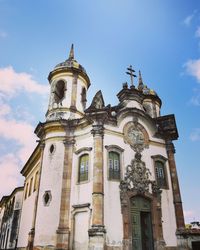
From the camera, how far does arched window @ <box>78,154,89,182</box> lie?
53.0ft

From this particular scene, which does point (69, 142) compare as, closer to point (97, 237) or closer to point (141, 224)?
point (97, 237)

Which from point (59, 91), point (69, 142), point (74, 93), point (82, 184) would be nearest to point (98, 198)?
point (82, 184)

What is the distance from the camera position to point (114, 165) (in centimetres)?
1641

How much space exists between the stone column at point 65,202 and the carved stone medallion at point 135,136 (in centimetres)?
393

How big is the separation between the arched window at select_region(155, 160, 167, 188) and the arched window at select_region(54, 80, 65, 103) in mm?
9370

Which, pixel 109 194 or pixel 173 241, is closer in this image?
pixel 109 194

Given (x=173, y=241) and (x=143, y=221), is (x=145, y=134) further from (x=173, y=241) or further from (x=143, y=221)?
(x=173, y=241)

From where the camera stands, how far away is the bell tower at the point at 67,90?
19.6 m

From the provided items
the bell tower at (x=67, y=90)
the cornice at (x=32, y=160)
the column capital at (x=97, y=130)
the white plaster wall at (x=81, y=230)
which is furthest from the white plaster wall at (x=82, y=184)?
the cornice at (x=32, y=160)

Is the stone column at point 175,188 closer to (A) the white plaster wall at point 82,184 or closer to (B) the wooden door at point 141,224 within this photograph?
(B) the wooden door at point 141,224

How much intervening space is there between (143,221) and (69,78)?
1235 cm

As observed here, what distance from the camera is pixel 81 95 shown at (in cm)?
2088

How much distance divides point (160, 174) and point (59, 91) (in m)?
10.8

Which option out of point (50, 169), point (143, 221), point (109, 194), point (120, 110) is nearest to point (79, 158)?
point (50, 169)
